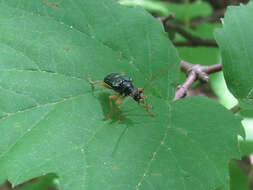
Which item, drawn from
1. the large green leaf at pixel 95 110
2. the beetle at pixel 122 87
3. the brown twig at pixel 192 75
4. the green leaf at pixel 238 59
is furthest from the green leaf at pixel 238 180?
the beetle at pixel 122 87

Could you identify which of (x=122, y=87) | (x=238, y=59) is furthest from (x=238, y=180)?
(x=122, y=87)

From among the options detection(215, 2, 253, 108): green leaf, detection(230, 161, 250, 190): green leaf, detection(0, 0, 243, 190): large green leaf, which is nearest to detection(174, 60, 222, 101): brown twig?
detection(0, 0, 243, 190): large green leaf

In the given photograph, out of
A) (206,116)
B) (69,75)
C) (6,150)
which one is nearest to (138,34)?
(69,75)

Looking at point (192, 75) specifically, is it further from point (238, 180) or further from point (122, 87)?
point (238, 180)

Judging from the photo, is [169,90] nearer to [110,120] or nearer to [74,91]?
[110,120]

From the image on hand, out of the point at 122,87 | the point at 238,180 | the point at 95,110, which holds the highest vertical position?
the point at 122,87

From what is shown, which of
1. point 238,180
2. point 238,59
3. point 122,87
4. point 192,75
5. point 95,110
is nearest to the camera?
point 95,110
